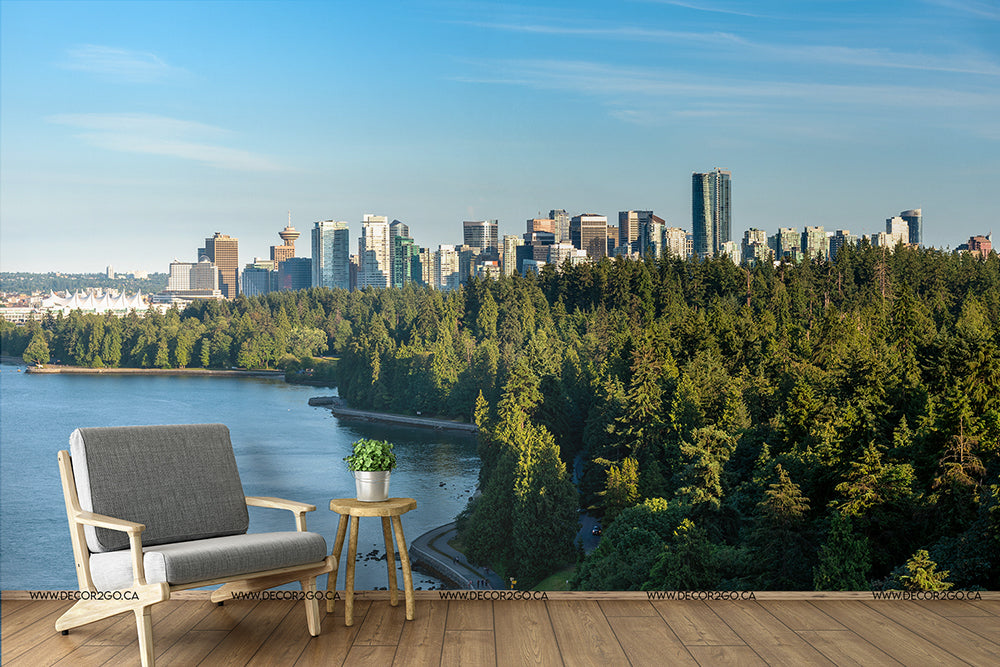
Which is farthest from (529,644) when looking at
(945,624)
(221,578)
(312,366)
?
(312,366)

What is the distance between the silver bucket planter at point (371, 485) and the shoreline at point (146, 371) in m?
4.40

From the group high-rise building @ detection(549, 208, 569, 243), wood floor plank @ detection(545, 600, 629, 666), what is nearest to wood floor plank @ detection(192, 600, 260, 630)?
wood floor plank @ detection(545, 600, 629, 666)

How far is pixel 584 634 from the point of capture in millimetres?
3498

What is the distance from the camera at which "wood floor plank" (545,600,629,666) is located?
321 centimetres

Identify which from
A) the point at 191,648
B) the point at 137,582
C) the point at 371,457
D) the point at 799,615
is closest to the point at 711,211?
the point at 799,615

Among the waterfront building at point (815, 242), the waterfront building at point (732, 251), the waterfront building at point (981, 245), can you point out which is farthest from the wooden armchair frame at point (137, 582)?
the waterfront building at point (981, 245)

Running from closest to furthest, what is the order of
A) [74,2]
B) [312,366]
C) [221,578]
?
1. [221,578]
2. [74,2]
3. [312,366]

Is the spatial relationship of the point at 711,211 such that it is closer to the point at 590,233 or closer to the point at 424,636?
the point at 590,233

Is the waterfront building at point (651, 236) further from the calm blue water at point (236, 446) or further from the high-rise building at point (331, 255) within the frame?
the high-rise building at point (331, 255)

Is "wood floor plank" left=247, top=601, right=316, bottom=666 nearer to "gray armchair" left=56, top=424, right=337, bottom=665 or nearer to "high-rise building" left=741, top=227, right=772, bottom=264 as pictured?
"gray armchair" left=56, top=424, right=337, bottom=665

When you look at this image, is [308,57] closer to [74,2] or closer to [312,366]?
[74,2]

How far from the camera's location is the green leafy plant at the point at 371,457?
3686 mm

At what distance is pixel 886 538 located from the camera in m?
5.81

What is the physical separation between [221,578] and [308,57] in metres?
4.37
